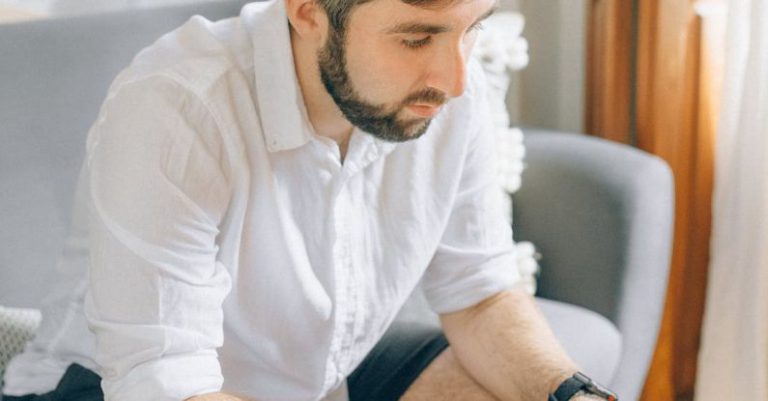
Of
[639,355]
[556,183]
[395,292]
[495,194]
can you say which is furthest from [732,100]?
[395,292]

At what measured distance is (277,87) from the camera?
3.83 ft

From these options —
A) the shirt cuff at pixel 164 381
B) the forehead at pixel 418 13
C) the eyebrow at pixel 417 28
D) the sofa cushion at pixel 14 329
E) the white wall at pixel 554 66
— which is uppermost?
the forehead at pixel 418 13

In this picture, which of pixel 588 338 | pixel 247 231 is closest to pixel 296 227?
pixel 247 231

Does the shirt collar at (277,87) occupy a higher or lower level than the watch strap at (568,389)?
higher

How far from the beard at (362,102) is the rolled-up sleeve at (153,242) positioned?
0.15 m

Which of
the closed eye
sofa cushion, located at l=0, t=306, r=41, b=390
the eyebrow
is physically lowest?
sofa cushion, located at l=0, t=306, r=41, b=390

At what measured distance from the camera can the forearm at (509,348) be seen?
4.18 ft

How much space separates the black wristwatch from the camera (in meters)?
1.19

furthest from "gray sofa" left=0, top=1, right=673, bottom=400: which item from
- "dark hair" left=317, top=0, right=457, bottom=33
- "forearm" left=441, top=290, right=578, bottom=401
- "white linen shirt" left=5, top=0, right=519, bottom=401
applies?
"dark hair" left=317, top=0, right=457, bottom=33

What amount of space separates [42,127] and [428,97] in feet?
1.84

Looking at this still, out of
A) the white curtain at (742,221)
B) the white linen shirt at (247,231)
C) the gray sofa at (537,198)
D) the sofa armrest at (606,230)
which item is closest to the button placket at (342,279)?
the white linen shirt at (247,231)

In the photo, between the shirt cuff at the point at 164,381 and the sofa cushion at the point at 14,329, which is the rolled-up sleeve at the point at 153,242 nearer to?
the shirt cuff at the point at 164,381

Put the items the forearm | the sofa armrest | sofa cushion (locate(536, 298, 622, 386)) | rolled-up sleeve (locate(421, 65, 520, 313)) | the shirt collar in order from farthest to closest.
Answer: the sofa armrest → sofa cushion (locate(536, 298, 622, 386)) → rolled-up sleeve (locate(421, 65, 520, 313)) → the forearm → the shirt collar

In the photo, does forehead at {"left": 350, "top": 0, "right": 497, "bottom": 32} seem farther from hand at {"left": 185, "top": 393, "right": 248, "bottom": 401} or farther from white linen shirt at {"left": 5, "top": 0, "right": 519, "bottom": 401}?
hand at {"left": 185, "top": 393, "right": 248, "bottom": 401}
